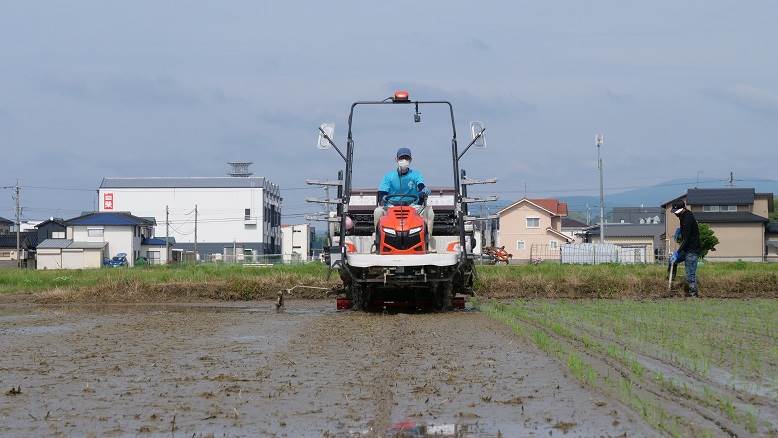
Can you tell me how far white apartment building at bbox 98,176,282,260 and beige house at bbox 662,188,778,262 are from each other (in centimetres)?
4172

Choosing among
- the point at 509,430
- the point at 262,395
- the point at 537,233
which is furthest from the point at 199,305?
the point at 537,233

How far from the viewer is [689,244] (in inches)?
744

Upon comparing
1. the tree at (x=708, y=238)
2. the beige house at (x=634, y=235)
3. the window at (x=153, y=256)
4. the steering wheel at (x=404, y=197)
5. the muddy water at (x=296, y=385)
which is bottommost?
the muddy water at (x=296, y=385)

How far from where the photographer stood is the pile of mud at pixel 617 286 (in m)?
21.3

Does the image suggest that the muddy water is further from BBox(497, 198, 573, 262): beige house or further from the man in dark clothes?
BBox(497, 198, 573, 262): beige house

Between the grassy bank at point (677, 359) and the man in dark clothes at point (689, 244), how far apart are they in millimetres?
4676

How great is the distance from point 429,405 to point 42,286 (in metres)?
22.9

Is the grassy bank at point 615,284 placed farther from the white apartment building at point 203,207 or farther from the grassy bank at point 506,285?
the white apartment building at point 203,207

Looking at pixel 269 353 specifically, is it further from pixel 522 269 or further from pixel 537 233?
pixel 537 233

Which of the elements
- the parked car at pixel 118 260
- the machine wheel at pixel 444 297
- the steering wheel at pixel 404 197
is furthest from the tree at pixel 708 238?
the steering wheel at pixel 404 197

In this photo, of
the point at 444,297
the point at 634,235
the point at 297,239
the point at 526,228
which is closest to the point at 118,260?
the point at 297,239

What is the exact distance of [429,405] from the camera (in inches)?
232

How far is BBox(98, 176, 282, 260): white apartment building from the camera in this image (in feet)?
313

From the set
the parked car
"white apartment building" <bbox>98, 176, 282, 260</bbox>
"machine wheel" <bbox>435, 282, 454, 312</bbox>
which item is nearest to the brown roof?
"white apartment building" <bbox>98, 176, 282, 260</bbox>
